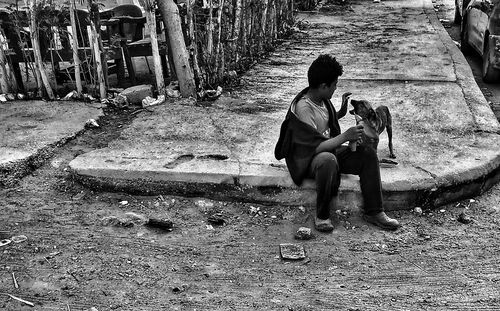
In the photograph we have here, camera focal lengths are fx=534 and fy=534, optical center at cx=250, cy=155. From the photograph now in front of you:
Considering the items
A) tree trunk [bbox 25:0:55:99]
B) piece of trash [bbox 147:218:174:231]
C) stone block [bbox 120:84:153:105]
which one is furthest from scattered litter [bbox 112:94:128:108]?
piece of trash [bbox 147:218:174:231]

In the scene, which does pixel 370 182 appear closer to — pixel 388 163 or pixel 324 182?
pixel 324 182

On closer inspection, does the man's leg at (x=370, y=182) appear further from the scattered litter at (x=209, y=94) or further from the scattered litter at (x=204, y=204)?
the scattered litter at (x=209, y=94)

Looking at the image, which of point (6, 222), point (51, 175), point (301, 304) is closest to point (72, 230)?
point (6, 222)

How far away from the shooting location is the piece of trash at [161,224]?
3.73m

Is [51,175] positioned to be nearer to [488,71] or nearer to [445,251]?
[445,251]

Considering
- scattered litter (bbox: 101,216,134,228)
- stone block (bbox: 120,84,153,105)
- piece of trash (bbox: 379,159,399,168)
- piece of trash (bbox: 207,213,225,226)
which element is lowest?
piece of trash (bbox: 207,213,225,226)

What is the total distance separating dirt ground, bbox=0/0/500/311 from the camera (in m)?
2.98

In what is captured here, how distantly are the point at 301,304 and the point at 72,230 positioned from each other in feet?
5.68

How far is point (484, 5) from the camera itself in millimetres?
7398

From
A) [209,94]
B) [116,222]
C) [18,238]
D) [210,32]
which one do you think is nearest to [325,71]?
[116,222]

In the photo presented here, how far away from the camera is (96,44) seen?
584 cm

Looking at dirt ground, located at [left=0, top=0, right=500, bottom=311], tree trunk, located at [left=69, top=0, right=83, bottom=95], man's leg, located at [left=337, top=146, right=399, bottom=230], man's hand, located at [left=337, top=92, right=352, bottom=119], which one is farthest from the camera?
tree trunk, located at [left=69, top=0, right=83, bottom=95]

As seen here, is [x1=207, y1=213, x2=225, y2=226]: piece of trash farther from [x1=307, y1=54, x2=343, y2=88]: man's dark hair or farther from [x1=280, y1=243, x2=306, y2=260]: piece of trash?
[x1=307, y1=54, x2=343, y2=88]: man's dark hair

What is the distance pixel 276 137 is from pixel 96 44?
239 centimetres
